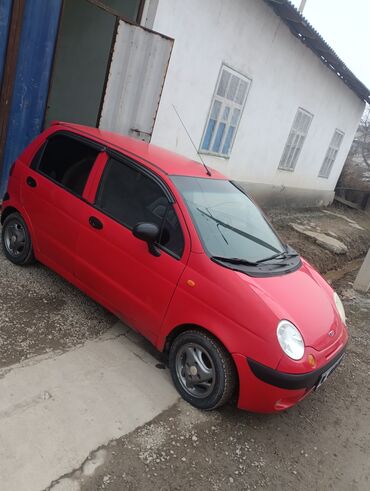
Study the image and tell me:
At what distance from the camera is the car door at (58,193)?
12.6 ft

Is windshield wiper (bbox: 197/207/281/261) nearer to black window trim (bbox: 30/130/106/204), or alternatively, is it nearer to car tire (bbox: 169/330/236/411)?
car tire (bbox: 169/330/236/411)

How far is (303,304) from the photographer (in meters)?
3.20

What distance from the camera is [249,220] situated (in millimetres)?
3887

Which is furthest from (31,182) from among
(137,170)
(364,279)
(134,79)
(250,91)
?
(250,91)

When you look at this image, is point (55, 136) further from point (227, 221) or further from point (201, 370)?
point (201, 370)

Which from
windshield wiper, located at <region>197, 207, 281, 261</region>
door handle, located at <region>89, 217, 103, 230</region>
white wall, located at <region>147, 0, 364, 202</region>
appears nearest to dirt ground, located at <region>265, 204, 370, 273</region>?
white wall, located at <region>147, 0, 364, 202</region>

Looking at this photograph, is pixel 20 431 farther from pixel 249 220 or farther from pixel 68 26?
pixel 68 26

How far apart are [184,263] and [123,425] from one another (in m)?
1.20

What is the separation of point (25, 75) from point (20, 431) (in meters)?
4.62

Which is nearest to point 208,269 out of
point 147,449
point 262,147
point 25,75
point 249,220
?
point 249,220

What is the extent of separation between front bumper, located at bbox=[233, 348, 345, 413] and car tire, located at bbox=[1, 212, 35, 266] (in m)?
2.52

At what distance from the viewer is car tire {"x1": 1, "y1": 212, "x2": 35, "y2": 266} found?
429 cm

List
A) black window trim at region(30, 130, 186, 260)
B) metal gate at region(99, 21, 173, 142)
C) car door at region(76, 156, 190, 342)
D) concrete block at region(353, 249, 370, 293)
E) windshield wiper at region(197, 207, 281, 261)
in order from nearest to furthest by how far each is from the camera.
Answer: car door at region(76, 156, 190, 342), black window trim at region(30, 130, 186, 260), windshield wiper at region(197, 207, 281, 261), metal gate at region(99, 21, 173, 142), concrete block at region(353, 249, 370, 293)

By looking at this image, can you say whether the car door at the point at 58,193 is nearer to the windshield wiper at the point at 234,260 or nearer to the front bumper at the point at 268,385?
the windshield wiper at the point at 234,260
